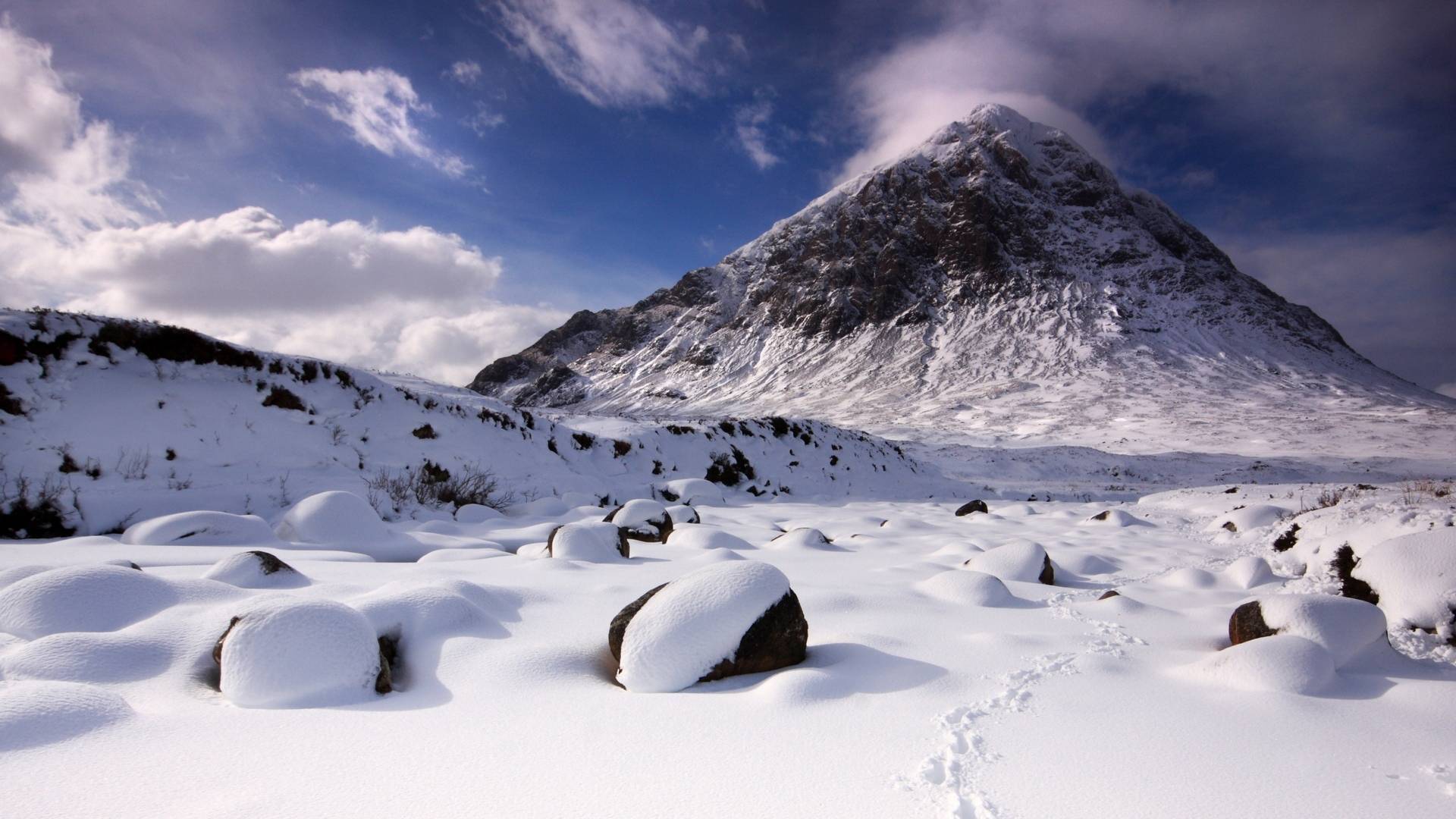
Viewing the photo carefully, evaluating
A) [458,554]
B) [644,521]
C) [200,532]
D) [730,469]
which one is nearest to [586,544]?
[458,554]

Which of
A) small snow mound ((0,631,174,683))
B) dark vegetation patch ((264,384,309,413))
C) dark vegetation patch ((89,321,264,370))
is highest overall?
dark vegetation patch ((89,321,264,370))

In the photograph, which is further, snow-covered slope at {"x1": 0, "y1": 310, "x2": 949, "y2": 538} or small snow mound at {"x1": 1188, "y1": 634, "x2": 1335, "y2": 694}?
snow-covered slope at {"x1": 0, "y1": 310, "x2": 949, "y2": 538}

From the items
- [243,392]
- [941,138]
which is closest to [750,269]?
[941,138]

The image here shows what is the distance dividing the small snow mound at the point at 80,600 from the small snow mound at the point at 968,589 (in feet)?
11.0

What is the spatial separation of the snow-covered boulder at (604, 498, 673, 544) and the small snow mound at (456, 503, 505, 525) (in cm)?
134

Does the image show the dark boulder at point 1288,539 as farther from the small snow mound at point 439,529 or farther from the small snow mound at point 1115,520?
the small snow mound at point 439,529

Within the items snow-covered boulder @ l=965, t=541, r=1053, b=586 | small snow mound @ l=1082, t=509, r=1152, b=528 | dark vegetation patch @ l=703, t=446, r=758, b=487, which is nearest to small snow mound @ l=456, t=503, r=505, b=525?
snow-covered boulder @ l=965, t=541, r=1053, b=586

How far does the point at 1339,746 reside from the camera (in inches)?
59.7

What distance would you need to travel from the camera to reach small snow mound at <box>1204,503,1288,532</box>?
6.29m

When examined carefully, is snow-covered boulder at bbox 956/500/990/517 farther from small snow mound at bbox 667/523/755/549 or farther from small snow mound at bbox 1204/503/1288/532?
small snow mound at bbox 667/523/755/549

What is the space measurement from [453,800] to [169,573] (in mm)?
2685

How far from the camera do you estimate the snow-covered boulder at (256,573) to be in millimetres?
2682

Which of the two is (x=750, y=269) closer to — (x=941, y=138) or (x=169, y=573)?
(x=941, y=138)

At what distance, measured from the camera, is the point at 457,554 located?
3.76 metres
